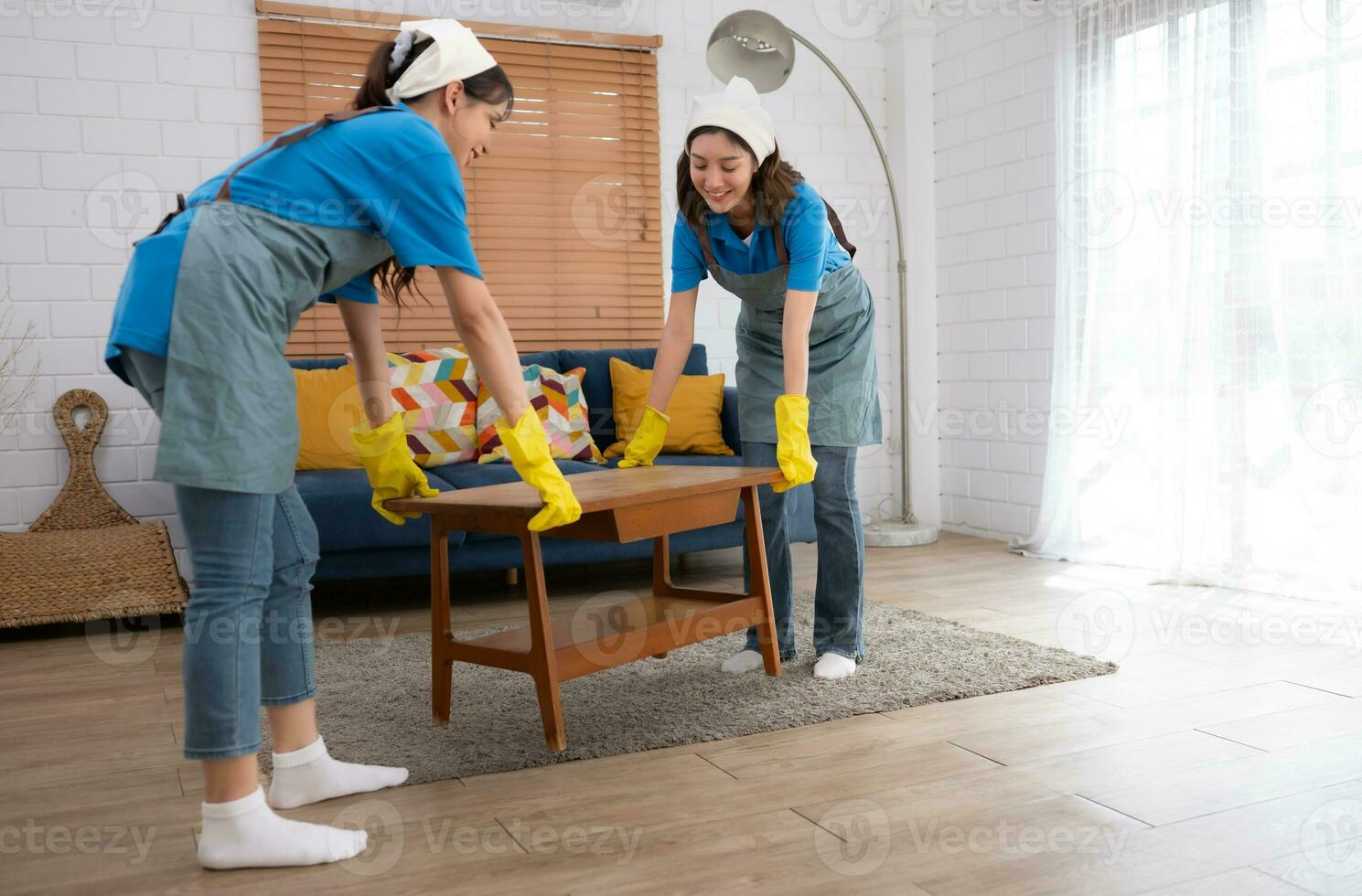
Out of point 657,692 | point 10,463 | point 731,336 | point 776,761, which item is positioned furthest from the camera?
point 731,336

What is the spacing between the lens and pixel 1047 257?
4152 millimetres

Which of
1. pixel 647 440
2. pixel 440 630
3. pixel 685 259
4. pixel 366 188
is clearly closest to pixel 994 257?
pixel 685 259

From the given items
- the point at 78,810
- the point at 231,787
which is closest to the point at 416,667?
the point at 78,810

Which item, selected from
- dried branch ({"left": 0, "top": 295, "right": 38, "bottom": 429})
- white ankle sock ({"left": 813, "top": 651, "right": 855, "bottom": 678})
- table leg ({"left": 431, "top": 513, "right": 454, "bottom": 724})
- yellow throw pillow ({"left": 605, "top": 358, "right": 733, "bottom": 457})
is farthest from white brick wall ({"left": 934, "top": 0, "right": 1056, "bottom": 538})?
dried branch ({"left": 0, "top": 295, "right": 38, "bottom": 429})

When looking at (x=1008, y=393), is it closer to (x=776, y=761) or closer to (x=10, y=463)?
(x=776, y=761)

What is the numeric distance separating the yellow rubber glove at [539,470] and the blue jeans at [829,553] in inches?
30.0

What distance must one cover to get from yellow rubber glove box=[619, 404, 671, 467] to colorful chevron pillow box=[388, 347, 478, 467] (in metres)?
1.25

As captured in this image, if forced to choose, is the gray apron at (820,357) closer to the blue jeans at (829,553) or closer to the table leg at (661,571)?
the blue jeans at (829,553)

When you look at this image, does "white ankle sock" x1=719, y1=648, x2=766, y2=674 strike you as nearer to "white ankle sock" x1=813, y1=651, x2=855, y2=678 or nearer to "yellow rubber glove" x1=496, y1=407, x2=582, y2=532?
"white ankle sock" x1=813, y1=651, x2=855, y2=678

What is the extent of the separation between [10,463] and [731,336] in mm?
2682

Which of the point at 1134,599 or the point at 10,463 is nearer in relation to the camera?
the point at 1134,599

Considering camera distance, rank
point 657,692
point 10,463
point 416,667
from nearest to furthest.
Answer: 1. point 657,692
2. point 416,667
3. point 10,463

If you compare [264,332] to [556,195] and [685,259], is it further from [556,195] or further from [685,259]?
[556,195]

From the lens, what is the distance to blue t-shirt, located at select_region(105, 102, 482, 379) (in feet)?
4.97
